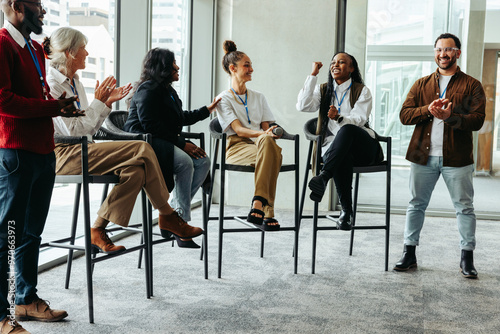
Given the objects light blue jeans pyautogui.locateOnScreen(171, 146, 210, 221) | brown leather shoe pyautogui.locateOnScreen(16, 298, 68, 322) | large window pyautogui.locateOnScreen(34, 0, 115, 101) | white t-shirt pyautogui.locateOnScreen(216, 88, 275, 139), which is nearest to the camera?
brown leather shoe pyautogui.locateOnScreen(16, 298, 68, 322)

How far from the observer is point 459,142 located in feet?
10.7

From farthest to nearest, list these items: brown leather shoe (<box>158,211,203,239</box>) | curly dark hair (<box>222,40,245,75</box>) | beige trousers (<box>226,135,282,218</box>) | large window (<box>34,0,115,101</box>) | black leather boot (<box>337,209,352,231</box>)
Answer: curly dark hair (<box>222,40,245,75</box>) → large window (<box>34,0,115,101</box>) → black leather boot (<box>337,209,352,231</box>) → beige trousers (<box>226,135,282,218</box>) → brown leather shoe (<box>158,211,203,239</box>)

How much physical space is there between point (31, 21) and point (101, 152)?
665 mm

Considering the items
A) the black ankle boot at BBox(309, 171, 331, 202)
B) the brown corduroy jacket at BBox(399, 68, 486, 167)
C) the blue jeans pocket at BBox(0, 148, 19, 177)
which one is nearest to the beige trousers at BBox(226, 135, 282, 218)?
the black ankle boot at BBox(309, 171, 331, 202)

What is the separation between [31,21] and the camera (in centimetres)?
207

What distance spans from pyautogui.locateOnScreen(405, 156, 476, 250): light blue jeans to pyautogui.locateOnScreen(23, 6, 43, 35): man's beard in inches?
91.2

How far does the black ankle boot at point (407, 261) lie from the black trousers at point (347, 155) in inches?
20.1

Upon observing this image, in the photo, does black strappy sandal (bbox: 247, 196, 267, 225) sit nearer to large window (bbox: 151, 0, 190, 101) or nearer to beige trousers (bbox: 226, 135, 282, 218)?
beige trousers (bbox: 226, 135, 282, 218)

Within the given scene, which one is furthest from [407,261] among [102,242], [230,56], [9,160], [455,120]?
[9,160]

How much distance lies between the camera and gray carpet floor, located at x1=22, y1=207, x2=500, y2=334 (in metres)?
2.39

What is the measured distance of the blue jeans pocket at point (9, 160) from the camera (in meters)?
2.04

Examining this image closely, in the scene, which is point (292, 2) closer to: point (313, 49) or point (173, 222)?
point (313, 49)

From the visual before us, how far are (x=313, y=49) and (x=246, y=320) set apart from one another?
3.56 m

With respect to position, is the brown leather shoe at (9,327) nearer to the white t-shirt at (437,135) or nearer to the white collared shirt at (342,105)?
the white collared shirt at (342,105)
